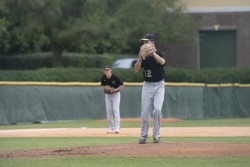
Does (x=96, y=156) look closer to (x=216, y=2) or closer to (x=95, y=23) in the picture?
(x=95, y=23)

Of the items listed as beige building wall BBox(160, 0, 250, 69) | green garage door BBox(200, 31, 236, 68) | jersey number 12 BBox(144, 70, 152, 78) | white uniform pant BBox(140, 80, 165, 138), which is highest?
jersey number 12 BBox(144, 70, 152, 78)

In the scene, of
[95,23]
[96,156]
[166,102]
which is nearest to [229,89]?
[166,102]

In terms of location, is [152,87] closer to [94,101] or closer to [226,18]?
[94,101]

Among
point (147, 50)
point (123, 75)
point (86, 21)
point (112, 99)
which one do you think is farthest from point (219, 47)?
point (147, 50)

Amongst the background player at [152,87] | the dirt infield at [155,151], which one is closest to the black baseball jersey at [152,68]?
the background player at [152,87]

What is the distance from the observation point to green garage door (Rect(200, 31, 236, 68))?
48750mm

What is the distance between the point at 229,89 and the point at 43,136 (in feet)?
53.5

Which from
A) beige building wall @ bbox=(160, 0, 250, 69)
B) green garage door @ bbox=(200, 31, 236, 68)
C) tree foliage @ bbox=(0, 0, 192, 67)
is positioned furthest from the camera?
green garage door @ bbox=(200, 31, 236, 68)

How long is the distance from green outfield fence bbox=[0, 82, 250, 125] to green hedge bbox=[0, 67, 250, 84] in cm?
277

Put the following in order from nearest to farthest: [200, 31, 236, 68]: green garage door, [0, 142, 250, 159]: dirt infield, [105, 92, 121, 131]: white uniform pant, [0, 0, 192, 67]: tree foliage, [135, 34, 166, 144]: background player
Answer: [0, 142, 250, 159]: dirt infield, [135, 34, 166, 144]: background player, [105, 92, 121, 131]: white uniform pant, [0, 0, 192, 67]: tree foliage, [200, 31, 236, 68]: green garage door

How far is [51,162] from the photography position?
1228 centimetres

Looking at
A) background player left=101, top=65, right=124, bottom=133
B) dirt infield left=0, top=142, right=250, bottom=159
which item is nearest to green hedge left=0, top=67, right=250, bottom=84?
background player left=101, top=65, right=124, bottom=133

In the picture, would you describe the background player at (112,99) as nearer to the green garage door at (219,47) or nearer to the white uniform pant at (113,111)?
the white uniform pant at (113,111)

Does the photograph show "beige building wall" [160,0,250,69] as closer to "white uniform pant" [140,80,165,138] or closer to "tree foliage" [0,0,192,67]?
"tree foliage" [0,0,192,67]
